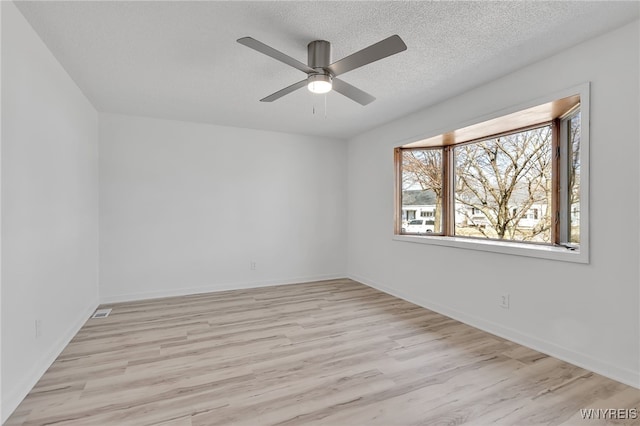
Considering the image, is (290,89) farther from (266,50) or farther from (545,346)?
(545,346)

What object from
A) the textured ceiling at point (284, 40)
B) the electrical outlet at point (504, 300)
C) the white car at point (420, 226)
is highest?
the textured ceiling at point (284, 40)

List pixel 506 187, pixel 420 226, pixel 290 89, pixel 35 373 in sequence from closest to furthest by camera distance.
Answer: pixel 35 373, pixel 290 89, pixel 506 187, pixel 420 226

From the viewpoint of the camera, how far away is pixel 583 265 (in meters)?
2.32

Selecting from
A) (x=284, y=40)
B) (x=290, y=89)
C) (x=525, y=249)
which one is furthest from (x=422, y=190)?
(x=284, y=40)

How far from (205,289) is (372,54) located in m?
3.83

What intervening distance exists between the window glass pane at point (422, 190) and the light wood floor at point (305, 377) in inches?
53.3

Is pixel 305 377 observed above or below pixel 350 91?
below

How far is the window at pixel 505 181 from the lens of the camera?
2.74 metres

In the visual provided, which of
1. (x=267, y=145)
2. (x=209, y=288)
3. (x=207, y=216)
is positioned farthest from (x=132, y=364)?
(x=267, y=145)

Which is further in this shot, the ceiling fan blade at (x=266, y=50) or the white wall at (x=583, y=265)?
the white wall at (x=583, y=265)

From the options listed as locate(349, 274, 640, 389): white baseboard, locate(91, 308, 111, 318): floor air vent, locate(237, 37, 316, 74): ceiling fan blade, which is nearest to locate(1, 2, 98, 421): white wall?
locate(91, 308, 111, 318): floor air vent

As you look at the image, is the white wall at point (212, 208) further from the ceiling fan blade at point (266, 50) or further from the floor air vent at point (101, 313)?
the ceiling fan blade at point (266, 50)

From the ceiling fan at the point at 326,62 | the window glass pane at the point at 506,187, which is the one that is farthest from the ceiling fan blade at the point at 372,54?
the window glass pane at the point at 506,187

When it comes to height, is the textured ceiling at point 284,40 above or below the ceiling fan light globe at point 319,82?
above
